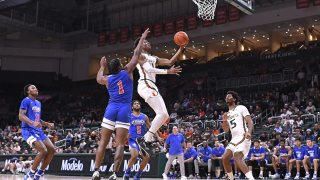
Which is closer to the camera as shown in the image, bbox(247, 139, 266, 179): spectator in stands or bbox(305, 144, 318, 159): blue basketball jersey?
bbox(305, 144, 318, 159): blue basketball jersey

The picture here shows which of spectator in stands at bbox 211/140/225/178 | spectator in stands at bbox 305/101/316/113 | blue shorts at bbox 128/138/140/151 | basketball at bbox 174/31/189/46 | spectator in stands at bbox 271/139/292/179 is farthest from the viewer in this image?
spectator in stands at bbox 305/101/316/113

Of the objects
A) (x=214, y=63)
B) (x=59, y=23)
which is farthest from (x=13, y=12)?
(x=214, y=63)

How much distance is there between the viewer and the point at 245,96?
31500 millimetres

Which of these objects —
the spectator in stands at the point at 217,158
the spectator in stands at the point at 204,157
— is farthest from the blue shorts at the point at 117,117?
the spectator in stands at the point at 204,157

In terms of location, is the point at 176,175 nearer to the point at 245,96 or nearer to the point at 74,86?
the point at 245,96

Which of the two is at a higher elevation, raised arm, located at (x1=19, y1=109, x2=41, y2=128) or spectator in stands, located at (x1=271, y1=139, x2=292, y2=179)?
raised arm, located at (x1=19, y1=109, x2=41, y2=128)

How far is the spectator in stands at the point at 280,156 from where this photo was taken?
52.0ft

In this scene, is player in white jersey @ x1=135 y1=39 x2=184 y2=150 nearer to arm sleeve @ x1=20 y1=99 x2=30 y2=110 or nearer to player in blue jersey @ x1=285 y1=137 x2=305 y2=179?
arm sleeve @ x1=20 y1=99 x2=30 y2=110

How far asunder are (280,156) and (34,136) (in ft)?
33.2

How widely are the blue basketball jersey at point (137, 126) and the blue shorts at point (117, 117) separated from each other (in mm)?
3423

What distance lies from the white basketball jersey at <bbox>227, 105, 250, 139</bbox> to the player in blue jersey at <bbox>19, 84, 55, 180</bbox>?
3949mm

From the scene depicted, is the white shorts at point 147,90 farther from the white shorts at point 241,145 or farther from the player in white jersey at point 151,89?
the white shorts at point 241,145

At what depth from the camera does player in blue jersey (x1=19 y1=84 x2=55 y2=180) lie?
29.0ft

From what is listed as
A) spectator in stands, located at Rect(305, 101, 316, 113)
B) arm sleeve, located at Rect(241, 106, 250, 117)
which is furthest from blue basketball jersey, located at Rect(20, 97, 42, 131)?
spectator in stands, located at Rect(305, 101, 316, 113)
